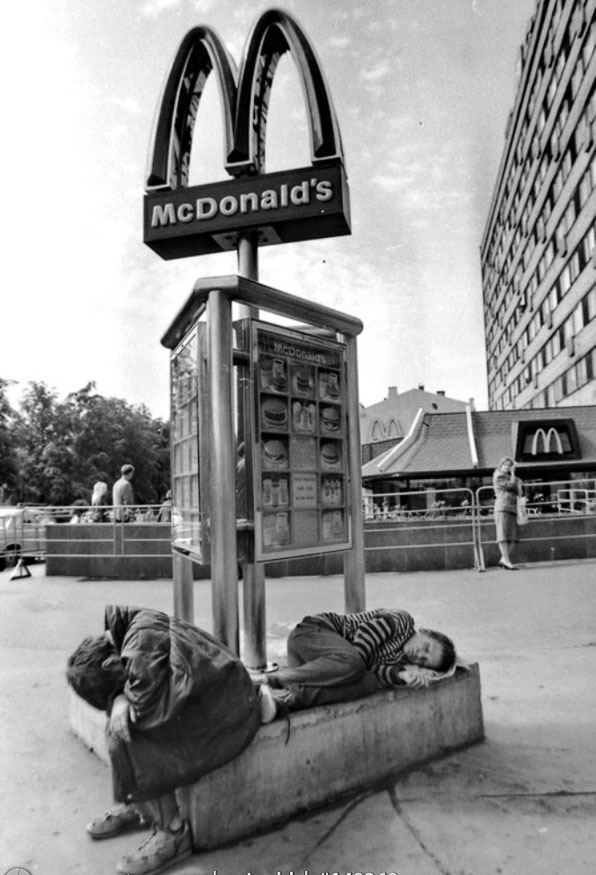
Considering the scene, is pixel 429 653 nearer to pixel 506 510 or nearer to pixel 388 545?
pixel 506 510

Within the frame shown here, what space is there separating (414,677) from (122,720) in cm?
151

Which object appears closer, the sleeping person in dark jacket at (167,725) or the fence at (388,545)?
the sleeping person in dark jacket at (167,725)

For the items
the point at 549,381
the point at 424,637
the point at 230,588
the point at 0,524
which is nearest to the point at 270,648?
the point at 230,588

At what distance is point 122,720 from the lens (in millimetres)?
2588

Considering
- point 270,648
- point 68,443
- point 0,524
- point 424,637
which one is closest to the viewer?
point 424,637

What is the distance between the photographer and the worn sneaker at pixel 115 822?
2787 millimetres

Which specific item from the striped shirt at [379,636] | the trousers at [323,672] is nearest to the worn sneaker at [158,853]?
the trousers at [323,672]

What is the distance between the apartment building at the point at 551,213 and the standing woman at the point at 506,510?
71.0 ft

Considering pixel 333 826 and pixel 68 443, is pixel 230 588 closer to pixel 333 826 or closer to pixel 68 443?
pixel 333 826

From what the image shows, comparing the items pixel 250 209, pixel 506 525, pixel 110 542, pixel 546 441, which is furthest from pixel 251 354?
pixel 546 441

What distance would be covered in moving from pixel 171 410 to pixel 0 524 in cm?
1296

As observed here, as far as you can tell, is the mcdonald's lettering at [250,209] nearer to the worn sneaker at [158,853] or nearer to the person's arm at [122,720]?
the person's arm at [122,720]

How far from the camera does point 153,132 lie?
481cm

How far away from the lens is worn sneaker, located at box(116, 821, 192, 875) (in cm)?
250
